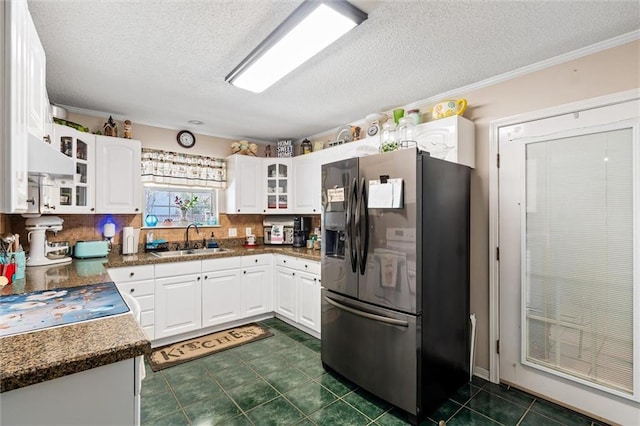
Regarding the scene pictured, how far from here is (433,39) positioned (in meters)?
1.94

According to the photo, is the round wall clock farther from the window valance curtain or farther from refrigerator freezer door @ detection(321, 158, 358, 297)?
refrigerator freezer door @ detection(321, 158, 358, 297)

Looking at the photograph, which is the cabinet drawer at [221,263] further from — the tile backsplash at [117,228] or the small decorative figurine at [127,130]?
the small decorative figurine at [127,130]

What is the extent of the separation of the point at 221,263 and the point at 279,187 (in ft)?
4.38

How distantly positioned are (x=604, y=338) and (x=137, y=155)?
426cm

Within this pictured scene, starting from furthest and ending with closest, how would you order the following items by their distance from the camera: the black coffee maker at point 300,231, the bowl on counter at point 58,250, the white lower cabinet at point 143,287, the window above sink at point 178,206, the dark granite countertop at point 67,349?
the black coffee maker at point 300,231 < the window above sink at point 178,206 < the white lower cabinet at point 143,287 < the bowl on counter at point 58,250 < the dark granite countertop at point 67,349

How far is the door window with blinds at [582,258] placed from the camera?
194 centimetres

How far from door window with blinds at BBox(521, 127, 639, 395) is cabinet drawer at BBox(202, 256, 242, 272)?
2804 mm

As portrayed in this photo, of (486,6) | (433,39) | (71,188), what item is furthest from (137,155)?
(486,6)

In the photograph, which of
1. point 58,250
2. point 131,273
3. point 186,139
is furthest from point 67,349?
point 186,139

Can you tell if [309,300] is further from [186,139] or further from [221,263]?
[186,139]

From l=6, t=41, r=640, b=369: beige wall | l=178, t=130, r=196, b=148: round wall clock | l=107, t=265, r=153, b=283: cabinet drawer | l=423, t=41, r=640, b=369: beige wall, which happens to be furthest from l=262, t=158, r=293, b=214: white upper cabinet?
l=423, t=41, r=640, b=369: beige wall

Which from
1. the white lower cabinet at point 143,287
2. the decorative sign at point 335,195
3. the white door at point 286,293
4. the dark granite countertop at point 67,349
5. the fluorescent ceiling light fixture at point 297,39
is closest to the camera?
the dark granite countertop at point 67,349

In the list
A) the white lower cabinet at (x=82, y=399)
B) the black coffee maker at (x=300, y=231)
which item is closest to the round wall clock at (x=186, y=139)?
the black coffee maker at (x=300, y=231)

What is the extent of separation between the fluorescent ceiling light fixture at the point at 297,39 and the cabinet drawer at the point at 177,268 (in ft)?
6.15
